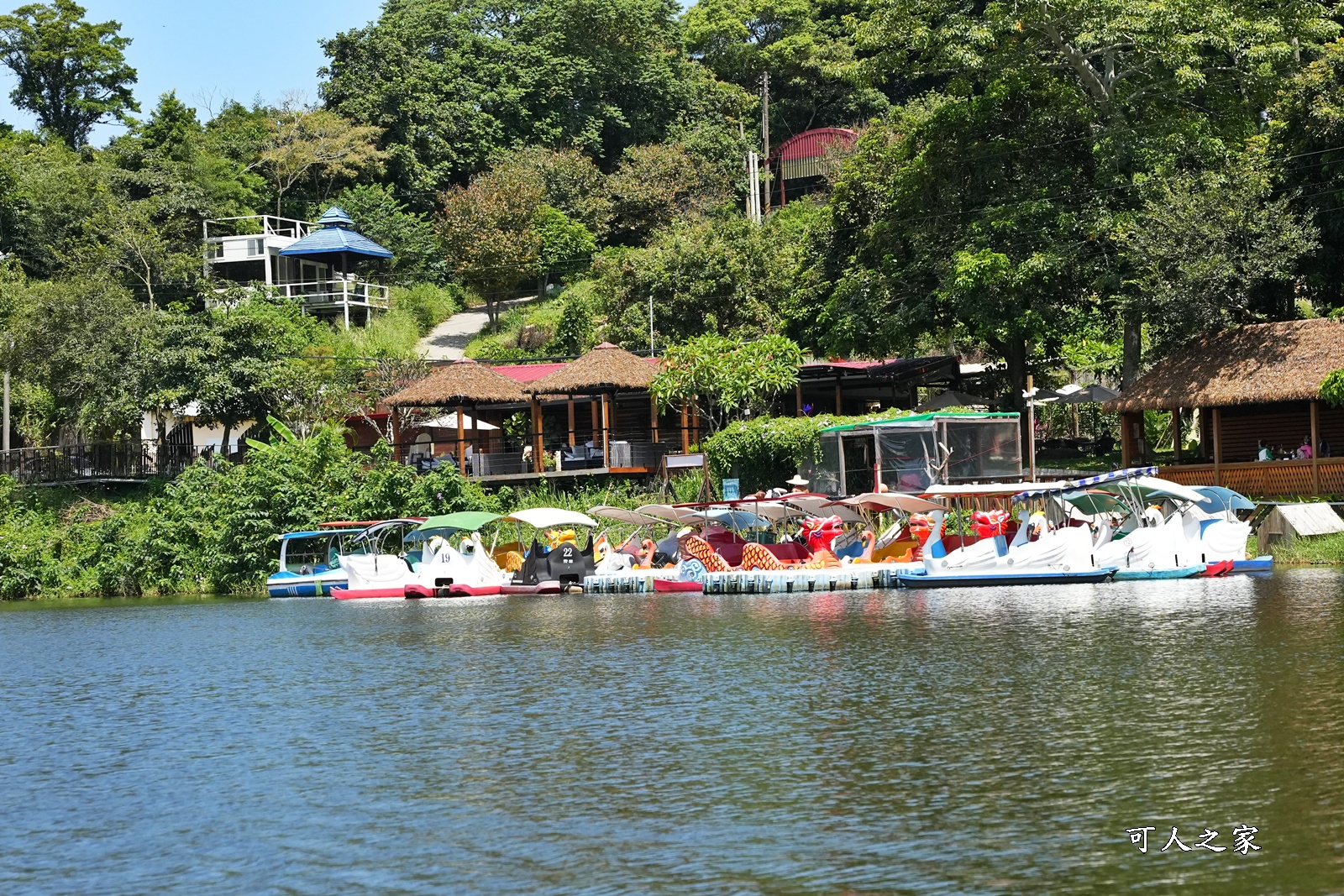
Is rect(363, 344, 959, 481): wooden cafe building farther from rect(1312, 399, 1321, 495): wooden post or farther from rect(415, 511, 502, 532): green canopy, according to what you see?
rect(1312, 399, 1321, 495): wooden post

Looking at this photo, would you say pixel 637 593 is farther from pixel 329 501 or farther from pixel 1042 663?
pixel 1042 663

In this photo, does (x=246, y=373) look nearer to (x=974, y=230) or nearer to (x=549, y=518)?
(x=549, y=518)

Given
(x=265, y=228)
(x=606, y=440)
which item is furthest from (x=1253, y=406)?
(x=265, y=228)

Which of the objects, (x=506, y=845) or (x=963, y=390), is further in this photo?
(x=963, y=390)

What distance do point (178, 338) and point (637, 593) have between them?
21.4 metres

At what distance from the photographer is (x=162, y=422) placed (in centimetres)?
5578

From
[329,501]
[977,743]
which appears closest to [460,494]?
[329,501]

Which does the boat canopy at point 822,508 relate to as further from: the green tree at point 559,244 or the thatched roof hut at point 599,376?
the green tree at point 559,244

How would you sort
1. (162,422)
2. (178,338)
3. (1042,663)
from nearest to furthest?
(1042,663)
(178,338)
(162,422)

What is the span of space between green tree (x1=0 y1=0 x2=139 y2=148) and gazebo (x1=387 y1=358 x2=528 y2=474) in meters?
41.2

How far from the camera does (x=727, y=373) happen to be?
150 ft

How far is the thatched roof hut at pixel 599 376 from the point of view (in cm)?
4719

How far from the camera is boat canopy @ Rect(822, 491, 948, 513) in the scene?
117ft

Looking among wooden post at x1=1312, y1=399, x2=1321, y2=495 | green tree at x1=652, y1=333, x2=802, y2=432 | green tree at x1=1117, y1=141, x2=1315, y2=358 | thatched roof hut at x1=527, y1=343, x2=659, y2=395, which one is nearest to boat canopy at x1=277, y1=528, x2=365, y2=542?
thatched roof hut at x1=527, y1=343, x2=659, y2=395
